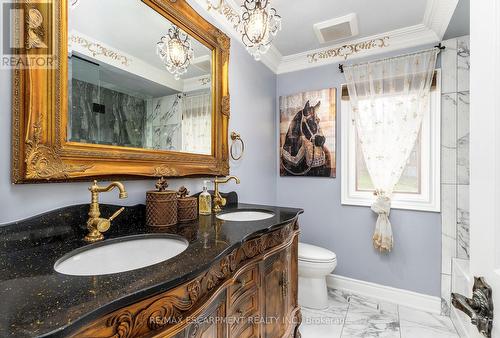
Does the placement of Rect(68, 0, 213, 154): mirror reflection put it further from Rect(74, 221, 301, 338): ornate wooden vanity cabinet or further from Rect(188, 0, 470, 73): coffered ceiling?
Rect(74, 221, 301, 338): ornate wooden vanity cabinet

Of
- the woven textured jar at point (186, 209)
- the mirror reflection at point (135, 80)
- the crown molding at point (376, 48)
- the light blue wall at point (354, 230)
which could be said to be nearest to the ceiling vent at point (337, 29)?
the crown molding at point (376, 48)

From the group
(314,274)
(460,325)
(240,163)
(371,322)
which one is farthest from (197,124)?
(460,325)

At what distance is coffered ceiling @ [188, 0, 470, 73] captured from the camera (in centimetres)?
182

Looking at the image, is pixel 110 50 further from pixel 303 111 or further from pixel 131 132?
pixel 303 111

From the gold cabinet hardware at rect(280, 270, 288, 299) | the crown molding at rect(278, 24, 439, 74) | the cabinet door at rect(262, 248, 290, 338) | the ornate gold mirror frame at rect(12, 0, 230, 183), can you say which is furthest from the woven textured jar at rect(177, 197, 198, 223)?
the crown molding at rect(278, 24, 439, 74)

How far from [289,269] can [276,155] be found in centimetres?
144

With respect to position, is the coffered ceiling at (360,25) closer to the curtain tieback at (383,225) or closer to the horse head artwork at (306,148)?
the horse head artwork at (306,148)

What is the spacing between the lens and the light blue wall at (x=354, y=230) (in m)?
2.12

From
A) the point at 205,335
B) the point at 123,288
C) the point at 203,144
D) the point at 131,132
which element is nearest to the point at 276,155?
the point at 203,144

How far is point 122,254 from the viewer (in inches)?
37.7

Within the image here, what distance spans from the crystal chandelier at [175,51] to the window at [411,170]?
1.57 m

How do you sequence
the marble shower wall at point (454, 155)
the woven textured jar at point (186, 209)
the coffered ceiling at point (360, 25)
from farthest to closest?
the marble shower wall at point (454, 155)
the coffered ceiling at point (360, 25)
the woven textured jar at point (186, 209)

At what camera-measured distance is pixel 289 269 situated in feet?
4.99

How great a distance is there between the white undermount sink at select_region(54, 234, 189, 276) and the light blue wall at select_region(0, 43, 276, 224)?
242 mm
